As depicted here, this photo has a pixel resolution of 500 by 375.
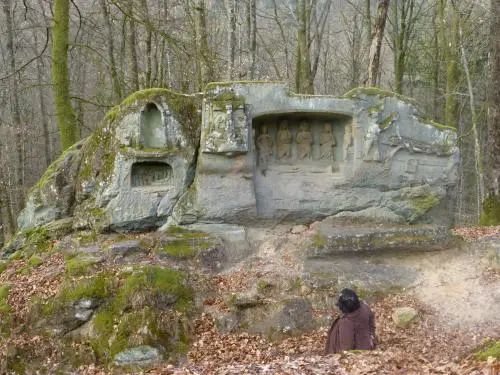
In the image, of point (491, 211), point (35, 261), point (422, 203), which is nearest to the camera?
point (35, 261)

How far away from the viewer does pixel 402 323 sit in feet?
25.0

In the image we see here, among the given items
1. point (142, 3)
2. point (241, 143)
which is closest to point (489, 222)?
point (241, 143)

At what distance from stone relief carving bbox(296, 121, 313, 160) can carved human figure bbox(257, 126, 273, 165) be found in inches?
25.5

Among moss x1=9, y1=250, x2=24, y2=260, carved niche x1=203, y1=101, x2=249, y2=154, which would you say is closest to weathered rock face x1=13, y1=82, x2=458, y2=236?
carved niche x1=203, y1=101, x2=249, y2=154

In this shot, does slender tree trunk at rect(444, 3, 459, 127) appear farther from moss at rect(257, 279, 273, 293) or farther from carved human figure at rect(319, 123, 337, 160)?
moss at rect(257, 279, 273, 293)

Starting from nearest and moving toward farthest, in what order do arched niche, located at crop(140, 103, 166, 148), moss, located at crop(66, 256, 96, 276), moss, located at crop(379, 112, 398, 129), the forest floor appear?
the forest floor, moss, located at crop(66, 256, 96, 276), arched niche, located at crop(140, 103, 166, 148), moss, located at crop(379, 112, 398, 129)

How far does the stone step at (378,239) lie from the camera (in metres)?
9.12

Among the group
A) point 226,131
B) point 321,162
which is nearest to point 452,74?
point 321,162

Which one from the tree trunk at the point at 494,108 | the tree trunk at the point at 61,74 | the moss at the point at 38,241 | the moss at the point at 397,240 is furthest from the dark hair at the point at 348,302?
the tree trunk at the point at 61,74

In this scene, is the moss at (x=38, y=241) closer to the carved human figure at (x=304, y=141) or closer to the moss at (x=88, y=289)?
the moss at (x=88, y=289)

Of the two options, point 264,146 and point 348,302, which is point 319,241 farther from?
point 348,302

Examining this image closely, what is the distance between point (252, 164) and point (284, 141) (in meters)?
1.21

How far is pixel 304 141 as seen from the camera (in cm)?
1074

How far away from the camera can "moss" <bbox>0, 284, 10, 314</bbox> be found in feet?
25.8
